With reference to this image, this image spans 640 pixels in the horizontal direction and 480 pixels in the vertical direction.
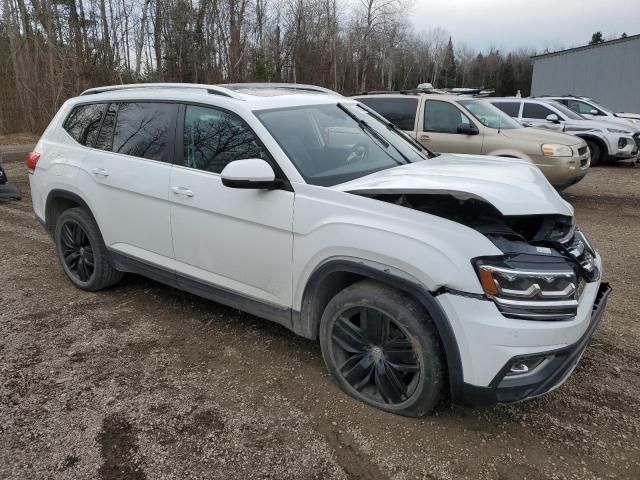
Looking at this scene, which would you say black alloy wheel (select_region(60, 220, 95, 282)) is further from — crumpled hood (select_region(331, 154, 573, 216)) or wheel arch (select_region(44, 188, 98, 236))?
crumpled hood (select_region(331, 154, 573, 216))

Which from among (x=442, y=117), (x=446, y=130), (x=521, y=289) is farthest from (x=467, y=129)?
(x=521, y=289)

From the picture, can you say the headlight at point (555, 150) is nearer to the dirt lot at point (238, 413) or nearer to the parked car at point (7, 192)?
the dirt lot at point (238, 413)

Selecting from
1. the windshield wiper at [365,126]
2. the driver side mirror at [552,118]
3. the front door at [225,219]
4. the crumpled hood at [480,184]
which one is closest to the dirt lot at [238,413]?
the front door at [225,219]

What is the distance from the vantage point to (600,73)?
99.7 feet

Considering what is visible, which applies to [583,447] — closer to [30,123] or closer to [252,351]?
[252,351]

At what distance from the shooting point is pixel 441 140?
876 cm

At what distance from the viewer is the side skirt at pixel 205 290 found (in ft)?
11.0

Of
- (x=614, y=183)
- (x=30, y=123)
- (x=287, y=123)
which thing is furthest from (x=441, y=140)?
(x=30, y=123)

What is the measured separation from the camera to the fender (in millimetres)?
2531

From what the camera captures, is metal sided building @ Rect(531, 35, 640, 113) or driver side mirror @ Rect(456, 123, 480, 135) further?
metal sided building @ Rect(531, 35, 640, 113)

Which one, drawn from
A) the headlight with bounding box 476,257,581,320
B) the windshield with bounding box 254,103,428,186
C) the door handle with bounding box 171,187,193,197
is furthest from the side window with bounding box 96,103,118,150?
the headlight with bounding box 476,257,581,320

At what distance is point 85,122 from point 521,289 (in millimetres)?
3937

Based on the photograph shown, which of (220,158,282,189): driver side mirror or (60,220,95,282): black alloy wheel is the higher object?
(220,158,282,189): driver side mirror

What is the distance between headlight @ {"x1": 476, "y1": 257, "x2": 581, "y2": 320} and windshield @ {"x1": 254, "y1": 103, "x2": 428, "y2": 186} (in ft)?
3.70
